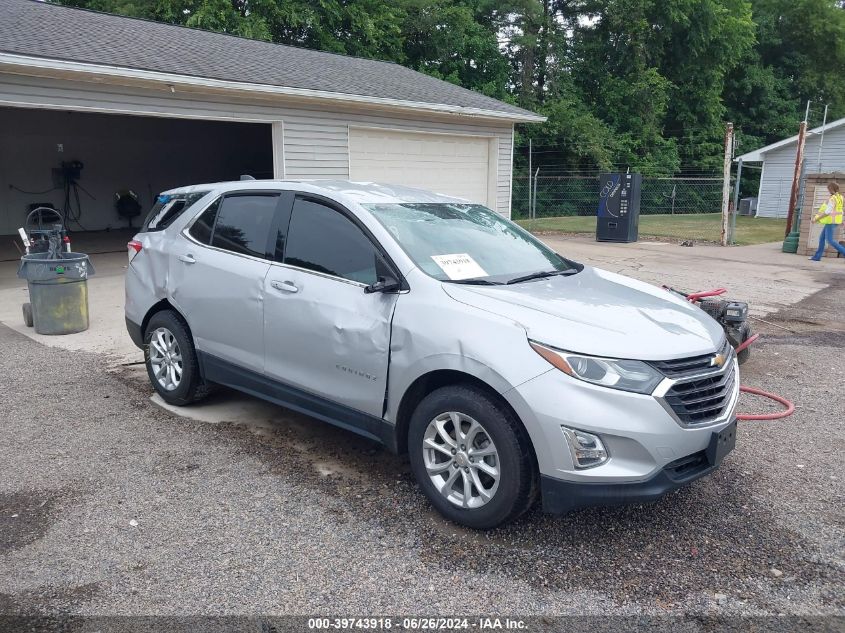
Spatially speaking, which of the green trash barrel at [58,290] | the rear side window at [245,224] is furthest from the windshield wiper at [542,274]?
the green trash barrel at [58,290]

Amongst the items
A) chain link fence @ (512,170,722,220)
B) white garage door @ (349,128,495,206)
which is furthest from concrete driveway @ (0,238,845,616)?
chain link fence @ (512,170,722,220)

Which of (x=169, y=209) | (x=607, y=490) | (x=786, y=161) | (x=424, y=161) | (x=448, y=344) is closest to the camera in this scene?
(x=607, y=490)

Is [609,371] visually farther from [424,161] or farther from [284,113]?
[424,161]

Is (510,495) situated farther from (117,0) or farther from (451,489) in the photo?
(117,0)

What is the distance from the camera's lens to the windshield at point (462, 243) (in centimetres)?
385

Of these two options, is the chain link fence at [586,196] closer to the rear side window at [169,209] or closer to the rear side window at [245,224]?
the rear side window at [169,209]

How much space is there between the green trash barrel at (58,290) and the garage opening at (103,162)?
852 cm

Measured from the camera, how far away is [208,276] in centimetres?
470

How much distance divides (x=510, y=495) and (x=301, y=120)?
10.1 m

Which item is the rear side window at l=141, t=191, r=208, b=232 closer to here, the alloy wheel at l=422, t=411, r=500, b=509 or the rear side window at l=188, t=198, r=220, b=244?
the rear side window at l=188, t=198, r=220, b=244

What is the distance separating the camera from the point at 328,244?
13.5 feet

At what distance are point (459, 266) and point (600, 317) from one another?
0.88m

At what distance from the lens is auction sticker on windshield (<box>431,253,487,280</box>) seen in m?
3.79

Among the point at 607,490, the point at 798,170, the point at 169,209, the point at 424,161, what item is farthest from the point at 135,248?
the point at 798,170
